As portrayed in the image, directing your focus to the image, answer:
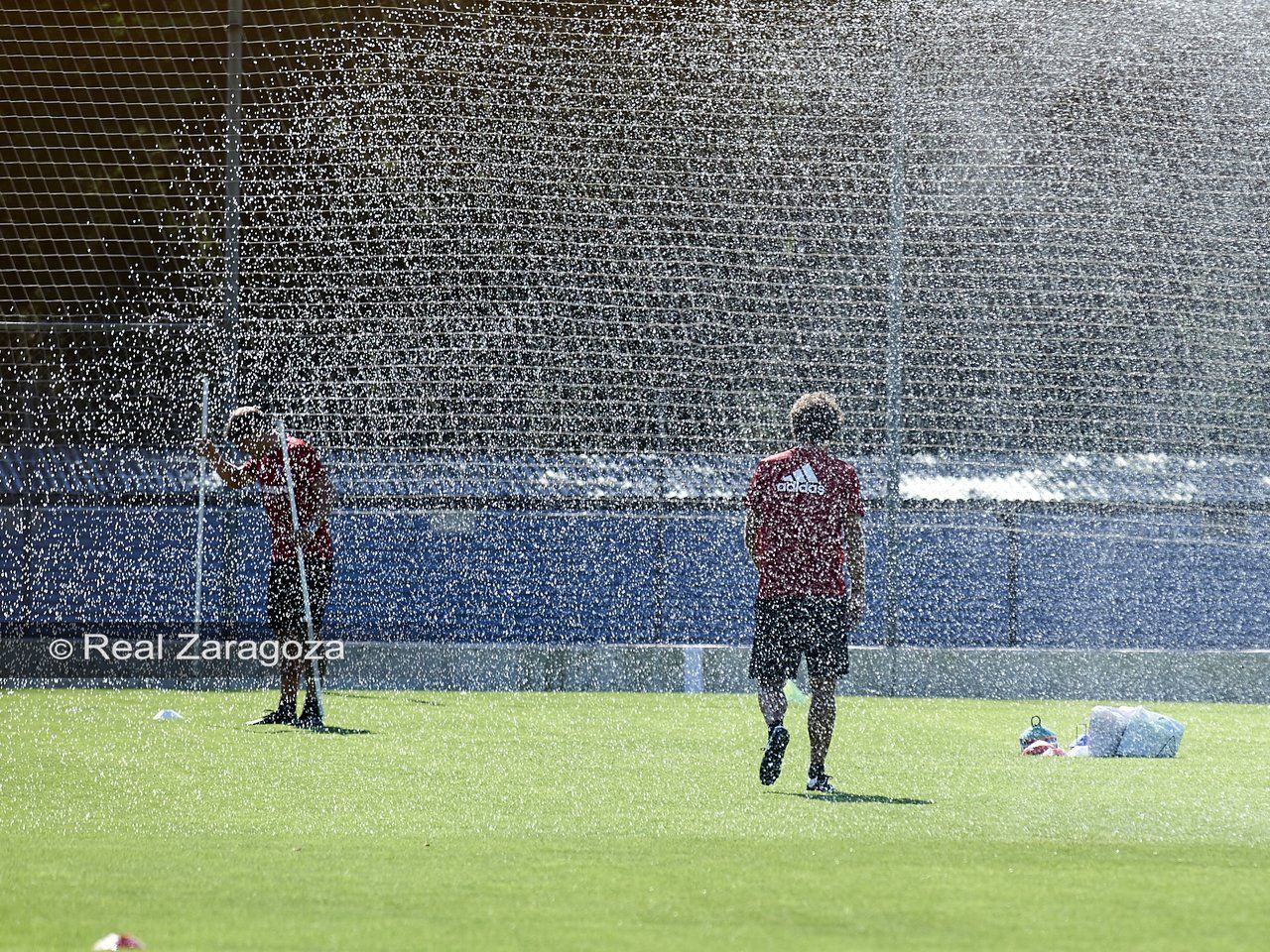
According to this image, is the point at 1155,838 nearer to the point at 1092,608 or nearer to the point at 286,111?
the point at 286,111

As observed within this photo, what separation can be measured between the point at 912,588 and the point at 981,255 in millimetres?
7069

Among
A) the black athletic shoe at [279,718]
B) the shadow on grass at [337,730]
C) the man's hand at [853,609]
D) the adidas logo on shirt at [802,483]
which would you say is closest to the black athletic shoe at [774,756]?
the man's hand at [853,609]

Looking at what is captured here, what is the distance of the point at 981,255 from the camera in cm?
1436

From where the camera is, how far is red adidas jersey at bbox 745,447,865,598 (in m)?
8.02

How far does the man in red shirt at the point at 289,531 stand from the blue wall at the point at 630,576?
301 inches

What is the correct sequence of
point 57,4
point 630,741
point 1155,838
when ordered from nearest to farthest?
point 1155,838
point 630,741
point 57,4

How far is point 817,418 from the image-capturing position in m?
8.08

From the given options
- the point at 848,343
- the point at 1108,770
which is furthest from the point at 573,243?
the point at 1108,770

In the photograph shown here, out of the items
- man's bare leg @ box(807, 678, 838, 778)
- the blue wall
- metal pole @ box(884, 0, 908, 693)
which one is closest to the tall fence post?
metal pole @ box(884, 0, 908, 693)

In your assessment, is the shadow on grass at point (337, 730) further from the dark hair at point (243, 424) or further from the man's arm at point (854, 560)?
the man's arm at point (854, 560)

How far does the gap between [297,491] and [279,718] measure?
3.86 ft

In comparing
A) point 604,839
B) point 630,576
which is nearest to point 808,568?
point 604,839

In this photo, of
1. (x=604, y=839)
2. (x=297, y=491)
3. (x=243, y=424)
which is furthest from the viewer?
(x=297, y=491)

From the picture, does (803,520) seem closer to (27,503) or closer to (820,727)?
(820,727)
